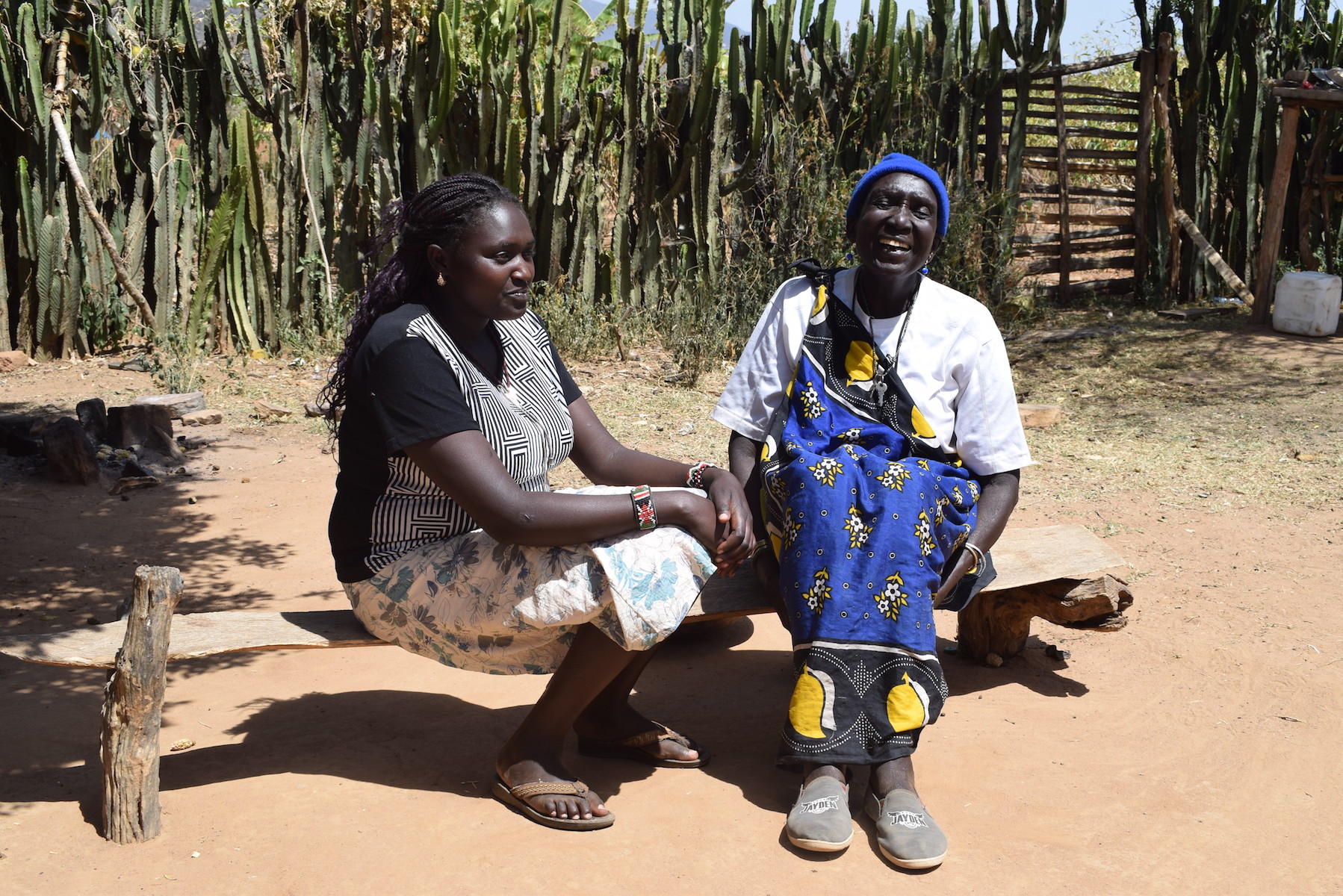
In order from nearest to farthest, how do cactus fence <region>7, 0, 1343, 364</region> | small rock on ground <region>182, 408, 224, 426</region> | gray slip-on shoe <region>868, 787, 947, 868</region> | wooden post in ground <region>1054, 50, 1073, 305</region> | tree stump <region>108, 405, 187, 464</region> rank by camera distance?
gray slip-on shoe <region>868, 787, 947, 868</region> → tree stump <region>108, 405, 187, 464</region> → small rock on ground <region>182, 408, 224, 426</region> → cactus fence <region>7, 0, 1343, 364</region> → wooden post in ground <region>1054, 50, 1073, 305</region>

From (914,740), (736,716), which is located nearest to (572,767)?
(736,716)

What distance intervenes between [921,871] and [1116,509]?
10.3 feet

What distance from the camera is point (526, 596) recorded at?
2.49 metres

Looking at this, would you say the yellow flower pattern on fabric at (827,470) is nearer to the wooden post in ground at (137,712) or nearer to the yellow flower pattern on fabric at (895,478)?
the yellow flower pattern on fabric at (895,478)

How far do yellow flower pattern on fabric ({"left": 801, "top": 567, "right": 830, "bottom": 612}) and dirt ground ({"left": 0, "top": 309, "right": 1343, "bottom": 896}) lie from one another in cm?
49

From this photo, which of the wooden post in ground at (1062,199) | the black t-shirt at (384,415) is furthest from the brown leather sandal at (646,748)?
the wooden post in ground at (1062,199)

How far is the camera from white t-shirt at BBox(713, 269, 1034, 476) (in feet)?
9.84

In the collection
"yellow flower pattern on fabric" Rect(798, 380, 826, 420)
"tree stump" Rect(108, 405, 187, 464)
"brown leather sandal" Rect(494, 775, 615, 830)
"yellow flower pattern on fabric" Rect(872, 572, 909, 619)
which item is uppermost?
"yellow flower pattern on fabric" Rect(798, 380, 826, 420)

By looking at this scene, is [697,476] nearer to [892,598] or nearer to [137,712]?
[892,598]

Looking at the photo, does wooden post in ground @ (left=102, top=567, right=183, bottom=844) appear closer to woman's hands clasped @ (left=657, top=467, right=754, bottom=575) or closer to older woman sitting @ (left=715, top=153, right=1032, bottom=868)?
woman's hands clasped @ (left=657, top=467, right=754, bottom=575)

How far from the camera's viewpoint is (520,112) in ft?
28.8

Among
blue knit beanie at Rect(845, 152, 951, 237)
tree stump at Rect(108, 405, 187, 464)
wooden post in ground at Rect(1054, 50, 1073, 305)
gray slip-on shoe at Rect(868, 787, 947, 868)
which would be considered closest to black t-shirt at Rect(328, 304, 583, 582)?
blue knit beanie at Rect(845, 152, 951, 237)

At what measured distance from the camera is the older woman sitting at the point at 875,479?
2.59 metres

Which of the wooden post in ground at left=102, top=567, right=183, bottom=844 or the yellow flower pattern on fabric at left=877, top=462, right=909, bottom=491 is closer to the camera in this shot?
the wooden post in ground at left=102, top=567, right=183, bottom=844
